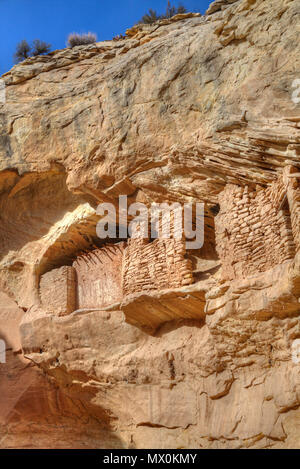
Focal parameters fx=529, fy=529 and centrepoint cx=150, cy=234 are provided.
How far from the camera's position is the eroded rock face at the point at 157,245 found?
746cm

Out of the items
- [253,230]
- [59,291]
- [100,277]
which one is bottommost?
[59,291]

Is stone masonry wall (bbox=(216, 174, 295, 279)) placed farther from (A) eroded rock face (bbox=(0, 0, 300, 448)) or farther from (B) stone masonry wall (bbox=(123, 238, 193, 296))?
(B) stone masonry wall (bbox=(123, 238, 193, 296))

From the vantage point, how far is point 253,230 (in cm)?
788

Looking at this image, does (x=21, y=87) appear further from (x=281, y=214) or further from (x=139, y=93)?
(x=281, y=214)

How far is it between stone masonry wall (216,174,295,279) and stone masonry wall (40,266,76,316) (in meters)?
4.00

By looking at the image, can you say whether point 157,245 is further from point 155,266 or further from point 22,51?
point 22,51

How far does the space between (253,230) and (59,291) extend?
4.90 meters

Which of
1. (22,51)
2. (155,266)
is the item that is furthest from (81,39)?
(155,266)

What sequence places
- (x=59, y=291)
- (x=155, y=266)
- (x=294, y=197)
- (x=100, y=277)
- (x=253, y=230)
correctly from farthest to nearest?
(x=59, y=291)
(x=100, y=277)
(x=155, y=266)
(x=253, y=230)
(x=294, y=197)

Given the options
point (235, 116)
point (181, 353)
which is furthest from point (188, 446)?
point (235, 116)

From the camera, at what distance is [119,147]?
31.3ft

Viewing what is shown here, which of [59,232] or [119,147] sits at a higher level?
[119,147]

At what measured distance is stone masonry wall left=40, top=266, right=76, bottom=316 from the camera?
35.8 ft

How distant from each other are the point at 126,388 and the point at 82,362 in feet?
3.87
